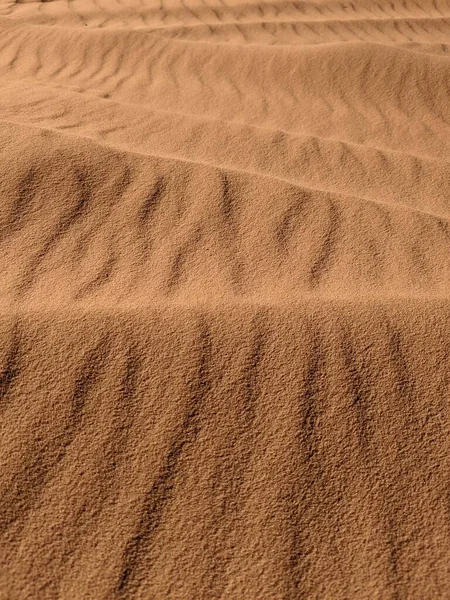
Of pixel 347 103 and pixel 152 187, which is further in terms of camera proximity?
pixel 347 103

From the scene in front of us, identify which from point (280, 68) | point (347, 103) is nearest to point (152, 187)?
point (347, 103)

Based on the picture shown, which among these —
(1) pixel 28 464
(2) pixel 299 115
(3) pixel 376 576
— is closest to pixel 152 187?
(1) pixel 28 464

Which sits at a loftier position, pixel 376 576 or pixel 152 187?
pixel 152 187

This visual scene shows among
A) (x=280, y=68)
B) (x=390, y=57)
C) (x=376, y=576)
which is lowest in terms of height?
(x=390, y=57)

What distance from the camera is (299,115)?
4.52 m

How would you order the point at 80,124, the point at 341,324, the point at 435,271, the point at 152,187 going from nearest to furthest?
the point at 341,324, the point at 435,271, the point at 152,187, the point at 80,124

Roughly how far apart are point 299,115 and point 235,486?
11.9 feet

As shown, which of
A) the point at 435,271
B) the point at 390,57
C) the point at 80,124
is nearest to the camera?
the point at 435,271

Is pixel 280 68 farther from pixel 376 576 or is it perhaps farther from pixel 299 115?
pixel 376 576

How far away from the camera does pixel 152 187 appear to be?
2451 mm

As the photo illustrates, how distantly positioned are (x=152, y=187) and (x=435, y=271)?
1.19 m

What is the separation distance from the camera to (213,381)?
1644 mm

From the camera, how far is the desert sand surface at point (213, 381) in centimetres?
136

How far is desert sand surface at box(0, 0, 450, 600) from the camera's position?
53.6 inches
